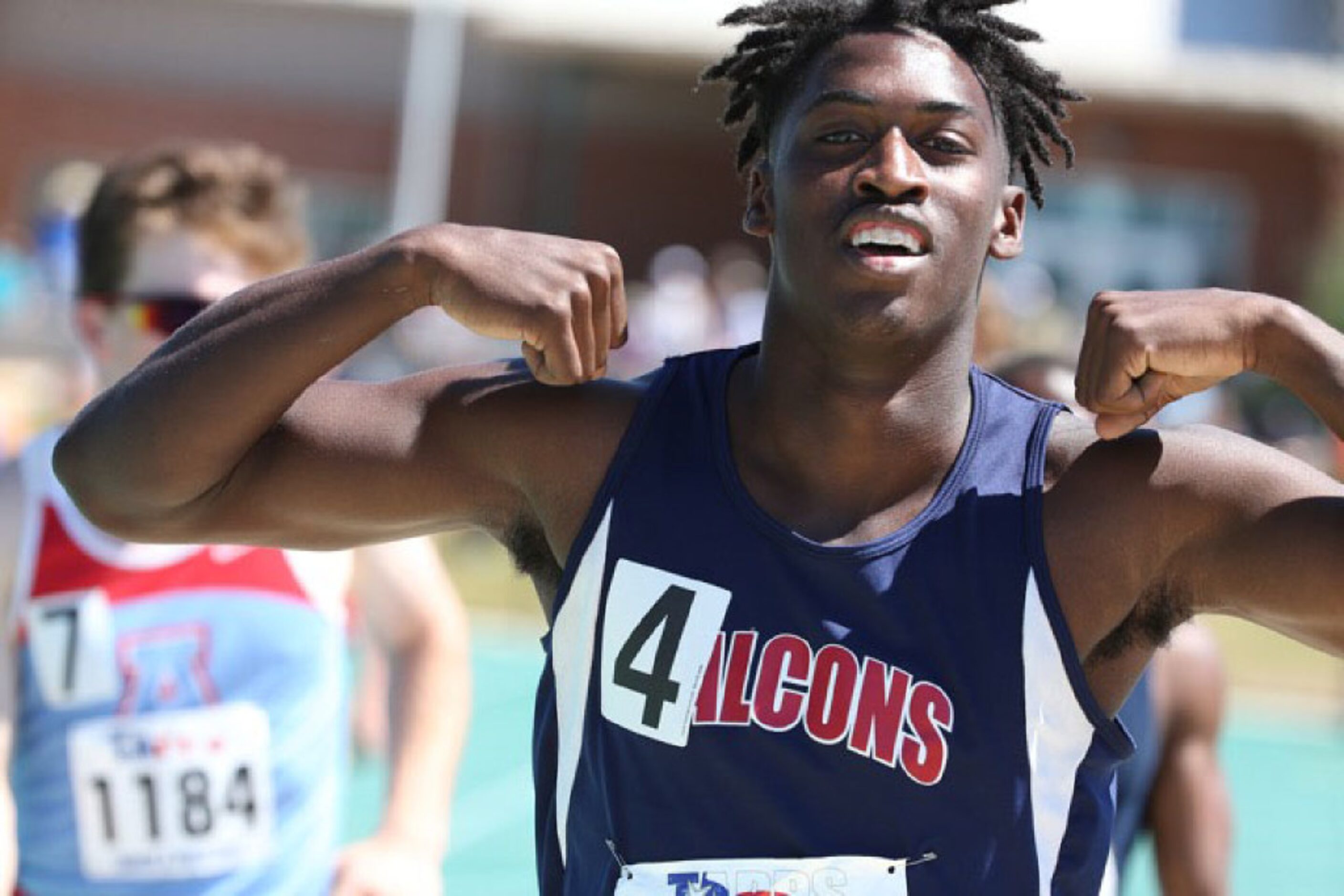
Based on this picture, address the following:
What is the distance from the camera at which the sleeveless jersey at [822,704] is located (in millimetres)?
2219

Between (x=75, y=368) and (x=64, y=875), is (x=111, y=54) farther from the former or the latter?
(x=64, y=875)

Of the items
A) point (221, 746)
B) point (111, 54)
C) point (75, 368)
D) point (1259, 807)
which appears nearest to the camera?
point (221, 746)

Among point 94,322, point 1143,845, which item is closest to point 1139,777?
point 94,322

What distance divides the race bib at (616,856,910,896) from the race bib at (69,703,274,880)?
52.8 inches

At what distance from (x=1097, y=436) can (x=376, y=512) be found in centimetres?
88

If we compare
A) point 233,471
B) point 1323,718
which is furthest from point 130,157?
point 1323,718

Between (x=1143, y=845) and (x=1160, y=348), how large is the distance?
23.2 ft

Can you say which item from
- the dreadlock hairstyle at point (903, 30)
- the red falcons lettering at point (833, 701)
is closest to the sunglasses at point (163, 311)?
the dreadlock hairstyle at point (903, 30)

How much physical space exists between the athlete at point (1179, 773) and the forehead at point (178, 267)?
1643 mm

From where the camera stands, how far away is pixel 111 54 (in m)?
28.8

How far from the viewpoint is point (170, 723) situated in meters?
3.36

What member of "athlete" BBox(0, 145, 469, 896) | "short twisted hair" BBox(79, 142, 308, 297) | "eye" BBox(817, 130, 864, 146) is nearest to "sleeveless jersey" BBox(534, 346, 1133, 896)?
"eye" BBox(817, 130, 864, 146)

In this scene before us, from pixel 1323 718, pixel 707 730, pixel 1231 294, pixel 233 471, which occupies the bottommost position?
pixel 1323 718

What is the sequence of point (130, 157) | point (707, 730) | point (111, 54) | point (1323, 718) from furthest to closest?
1. point (111, 54)
2. point (1323, 718)
3. point (130, 157)
4. point (707, 730)
